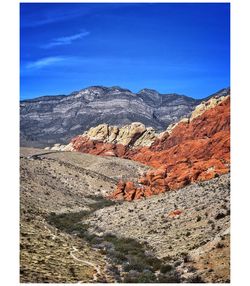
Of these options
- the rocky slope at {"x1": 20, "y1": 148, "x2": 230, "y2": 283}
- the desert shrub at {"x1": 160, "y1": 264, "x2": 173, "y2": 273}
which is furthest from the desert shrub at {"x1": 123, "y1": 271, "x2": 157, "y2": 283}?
the desert shrub at {"x1": 160, "y1": 264, "x2": 173, "y2": 273}

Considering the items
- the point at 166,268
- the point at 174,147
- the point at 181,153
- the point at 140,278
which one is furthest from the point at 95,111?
the point at 140,278

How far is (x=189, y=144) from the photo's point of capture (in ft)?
196

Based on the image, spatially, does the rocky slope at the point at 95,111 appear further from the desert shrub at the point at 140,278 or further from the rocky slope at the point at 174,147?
the desert shrub at the point at 140,278

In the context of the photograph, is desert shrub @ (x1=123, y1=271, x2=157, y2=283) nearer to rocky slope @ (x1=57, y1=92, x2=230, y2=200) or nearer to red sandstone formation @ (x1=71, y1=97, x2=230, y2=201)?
rocky slope @ (x1=57, y1=92, x2=230, y2=200)

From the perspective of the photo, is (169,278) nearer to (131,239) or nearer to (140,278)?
(140,278)

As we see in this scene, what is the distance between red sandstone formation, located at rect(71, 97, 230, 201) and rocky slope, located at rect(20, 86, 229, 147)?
66875 mm

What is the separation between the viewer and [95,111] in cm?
17325

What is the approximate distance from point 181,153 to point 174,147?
15.6ft

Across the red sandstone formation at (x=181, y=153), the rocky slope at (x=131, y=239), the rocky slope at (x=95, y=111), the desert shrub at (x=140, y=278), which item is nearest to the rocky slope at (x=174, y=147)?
the red sandstone formation at (x=181, y=153)
